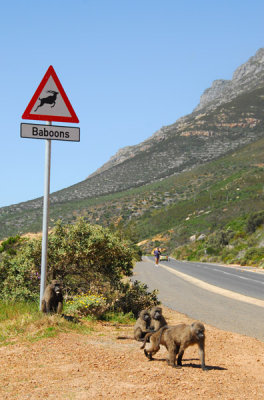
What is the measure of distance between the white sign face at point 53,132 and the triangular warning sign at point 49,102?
13 centimetres

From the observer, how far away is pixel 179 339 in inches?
207

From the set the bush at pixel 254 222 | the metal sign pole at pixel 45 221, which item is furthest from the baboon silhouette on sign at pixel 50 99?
the bush at pixel 254 222

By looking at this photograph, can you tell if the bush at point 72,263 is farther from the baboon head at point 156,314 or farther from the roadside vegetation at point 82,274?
the baboon head at point 156,314

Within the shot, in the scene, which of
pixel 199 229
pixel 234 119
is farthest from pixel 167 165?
pixel 199 229

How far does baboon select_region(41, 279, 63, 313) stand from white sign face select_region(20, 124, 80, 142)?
220 cm

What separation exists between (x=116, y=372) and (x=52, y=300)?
2556mm

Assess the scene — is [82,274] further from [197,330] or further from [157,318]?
[197,330]

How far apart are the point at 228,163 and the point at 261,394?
9510 centimetres

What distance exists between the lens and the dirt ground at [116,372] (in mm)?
4160

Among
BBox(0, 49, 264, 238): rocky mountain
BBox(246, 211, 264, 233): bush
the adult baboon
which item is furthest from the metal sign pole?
BBox(0, 49, 264, 238): rocky mountain

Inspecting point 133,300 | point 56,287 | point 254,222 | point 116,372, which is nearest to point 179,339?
point 116,372

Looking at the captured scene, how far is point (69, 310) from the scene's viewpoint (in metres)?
8.05

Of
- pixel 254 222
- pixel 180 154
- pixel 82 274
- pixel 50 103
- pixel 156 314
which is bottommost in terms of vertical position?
pixel 156 314

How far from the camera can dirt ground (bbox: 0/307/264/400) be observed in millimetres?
4160
